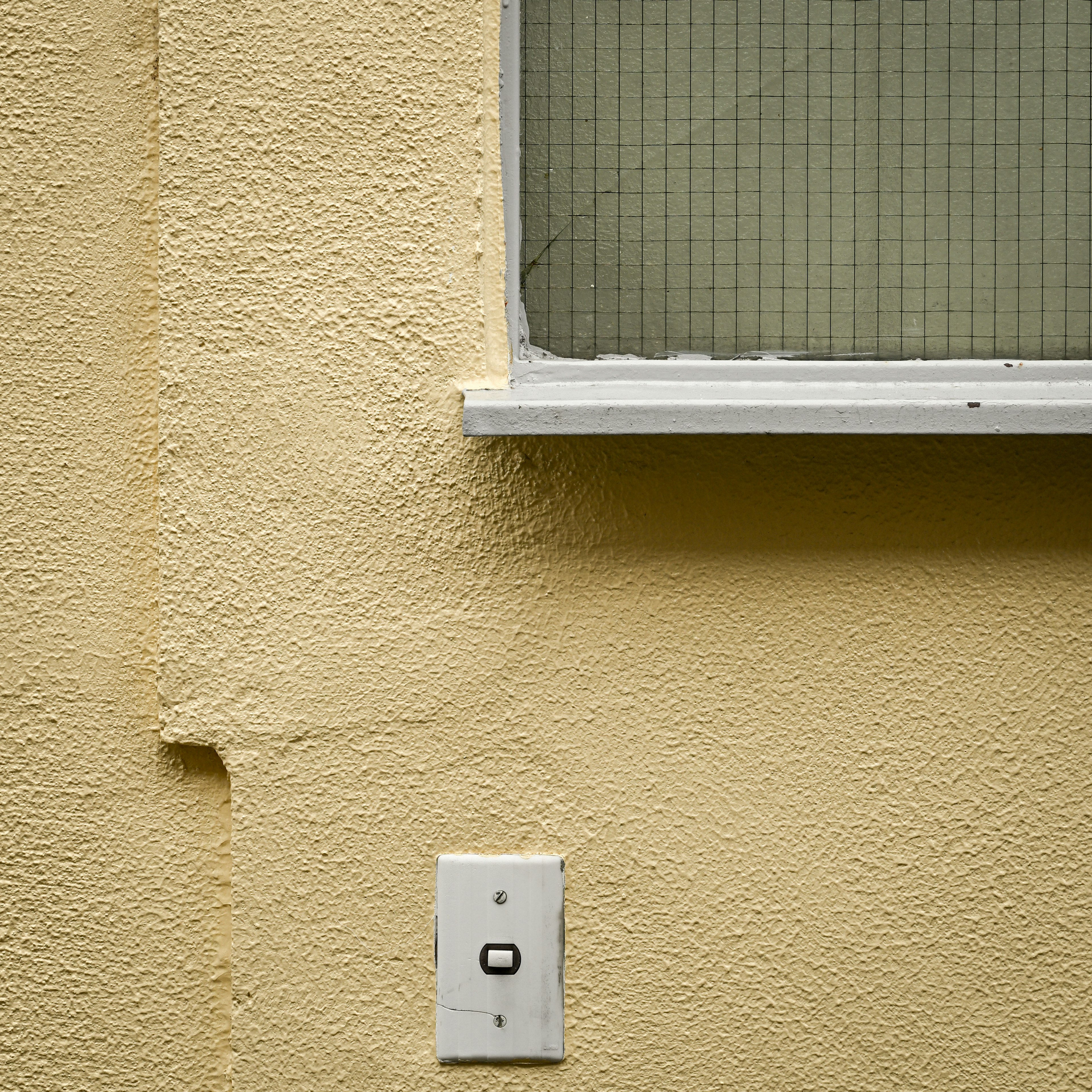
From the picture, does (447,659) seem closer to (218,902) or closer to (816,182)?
(218,902)

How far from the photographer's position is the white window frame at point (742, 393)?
753 mm

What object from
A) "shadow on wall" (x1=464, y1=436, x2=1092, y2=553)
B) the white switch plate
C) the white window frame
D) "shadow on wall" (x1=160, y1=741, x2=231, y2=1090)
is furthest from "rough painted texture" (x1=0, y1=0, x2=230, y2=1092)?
"shadow on wall" (x1=464, y1=436, x2=1092, y2=553)

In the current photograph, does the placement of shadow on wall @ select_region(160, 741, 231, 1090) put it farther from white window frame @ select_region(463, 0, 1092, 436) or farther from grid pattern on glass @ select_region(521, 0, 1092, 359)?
grid pattern on glass @ select_region(521, 0, 1092, 359)

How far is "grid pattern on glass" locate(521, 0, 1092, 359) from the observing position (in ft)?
2.80

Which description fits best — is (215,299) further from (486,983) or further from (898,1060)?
(898,1060)

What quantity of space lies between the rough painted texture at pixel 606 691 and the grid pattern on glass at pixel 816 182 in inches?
4.7

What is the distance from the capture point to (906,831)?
82cm

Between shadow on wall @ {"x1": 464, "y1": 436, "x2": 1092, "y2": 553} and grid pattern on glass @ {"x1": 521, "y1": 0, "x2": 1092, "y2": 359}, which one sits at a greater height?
grid pattern on glass @ {"x1": 521, "y1": 0, "x2": 1092, "y2": 359}

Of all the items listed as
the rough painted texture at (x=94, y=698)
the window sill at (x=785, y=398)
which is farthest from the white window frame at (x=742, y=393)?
the rough painted texture at (x=94, y=698)

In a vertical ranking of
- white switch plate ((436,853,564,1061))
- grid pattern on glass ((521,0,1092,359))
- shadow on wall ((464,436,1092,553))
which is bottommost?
white switch plate ((436,853,564,1061))

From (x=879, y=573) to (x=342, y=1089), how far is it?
2.43ft

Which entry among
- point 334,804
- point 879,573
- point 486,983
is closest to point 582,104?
point 879,573

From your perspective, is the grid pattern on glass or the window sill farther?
the grid pattern on glass

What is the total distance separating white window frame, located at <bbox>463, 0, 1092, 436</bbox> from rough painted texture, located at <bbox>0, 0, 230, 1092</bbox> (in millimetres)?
365
